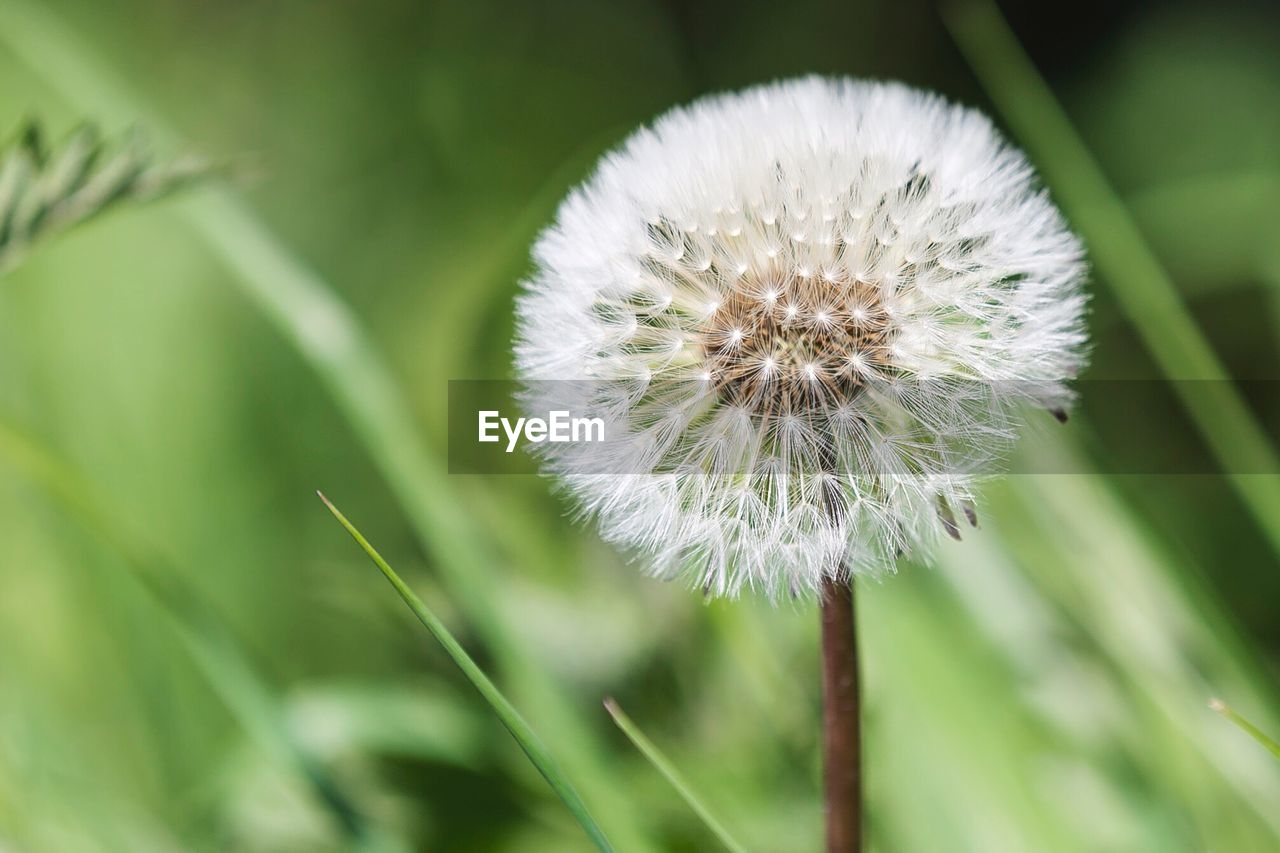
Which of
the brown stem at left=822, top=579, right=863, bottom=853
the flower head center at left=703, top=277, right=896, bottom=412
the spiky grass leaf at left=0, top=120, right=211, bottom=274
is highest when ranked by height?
the spiky grass leaf at left=0, top=120, right=211, bottom=274

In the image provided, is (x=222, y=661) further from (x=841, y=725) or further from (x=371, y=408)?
(x=841, y=725)

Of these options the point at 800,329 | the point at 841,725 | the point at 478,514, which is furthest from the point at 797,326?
the point at 478,514

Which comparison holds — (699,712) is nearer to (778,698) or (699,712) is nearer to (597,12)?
(778,698)

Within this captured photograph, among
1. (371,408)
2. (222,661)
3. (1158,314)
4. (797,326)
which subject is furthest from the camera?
(1158,314)

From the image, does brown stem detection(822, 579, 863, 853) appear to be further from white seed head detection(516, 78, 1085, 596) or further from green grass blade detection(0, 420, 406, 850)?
green grass blade detection(0, 420, 406, 850)

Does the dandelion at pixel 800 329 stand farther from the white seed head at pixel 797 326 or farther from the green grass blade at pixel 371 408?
the green grass blade at pixel 371 408

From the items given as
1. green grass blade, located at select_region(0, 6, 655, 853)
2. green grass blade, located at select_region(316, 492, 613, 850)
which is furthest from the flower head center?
green grass blade, located at select_region(0, 6, 655, 853)
